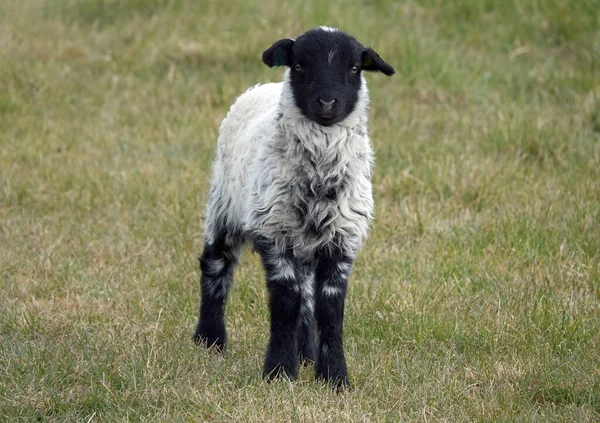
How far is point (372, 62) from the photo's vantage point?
18.4 feet

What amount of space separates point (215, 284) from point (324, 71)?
5.68 ft

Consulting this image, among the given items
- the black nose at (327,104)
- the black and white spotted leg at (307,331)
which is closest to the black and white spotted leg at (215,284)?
the black and white spotted leg at (307,331)

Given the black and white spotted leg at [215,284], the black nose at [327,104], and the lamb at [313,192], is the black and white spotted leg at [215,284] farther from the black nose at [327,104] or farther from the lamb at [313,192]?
the black nose at [327,104]

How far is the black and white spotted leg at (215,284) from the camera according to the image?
6.34m

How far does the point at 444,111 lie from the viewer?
11164mm

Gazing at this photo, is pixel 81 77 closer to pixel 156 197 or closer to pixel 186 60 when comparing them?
pixel 186 60

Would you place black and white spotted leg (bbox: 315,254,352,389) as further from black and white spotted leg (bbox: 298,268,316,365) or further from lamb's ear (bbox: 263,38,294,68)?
lamb's ear (bbox: 263,38,294,68)

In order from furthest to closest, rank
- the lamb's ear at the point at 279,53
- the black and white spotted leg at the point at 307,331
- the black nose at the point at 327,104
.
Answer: the black and white spotted leg at the point at 307,331 < the lamb's ear at the point at 279,53 < the black nose at the point at 327,104

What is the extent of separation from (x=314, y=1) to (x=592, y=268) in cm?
689

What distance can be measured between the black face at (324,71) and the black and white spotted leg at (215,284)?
132cm

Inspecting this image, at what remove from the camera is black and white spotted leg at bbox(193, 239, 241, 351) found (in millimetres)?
6340

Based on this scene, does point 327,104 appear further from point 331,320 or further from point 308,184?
point 331,320

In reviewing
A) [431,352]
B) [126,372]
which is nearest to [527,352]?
[431,352]

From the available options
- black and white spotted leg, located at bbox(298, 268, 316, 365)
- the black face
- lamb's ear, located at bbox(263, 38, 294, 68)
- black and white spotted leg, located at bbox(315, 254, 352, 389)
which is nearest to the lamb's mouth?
the black face
